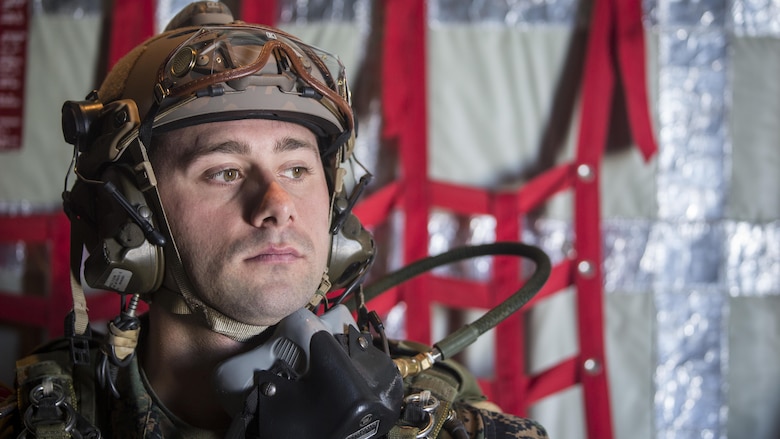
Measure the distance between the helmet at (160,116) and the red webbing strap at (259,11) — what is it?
38.2 inches

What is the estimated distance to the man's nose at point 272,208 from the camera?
4.92 feet

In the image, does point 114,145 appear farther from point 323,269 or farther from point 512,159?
point 512,159

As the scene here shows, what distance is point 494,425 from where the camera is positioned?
164 cm

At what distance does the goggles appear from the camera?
151 cm

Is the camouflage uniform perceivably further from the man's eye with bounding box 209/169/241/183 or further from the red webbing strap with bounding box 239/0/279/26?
the red webbing strap with bounding box 239/0/279/26

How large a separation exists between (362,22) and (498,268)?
3.12 feet

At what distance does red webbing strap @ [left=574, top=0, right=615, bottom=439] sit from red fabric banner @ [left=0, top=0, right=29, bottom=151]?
73.8 inches

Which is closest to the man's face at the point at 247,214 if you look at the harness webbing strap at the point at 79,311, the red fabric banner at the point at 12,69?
the harness webbing strap at the point at 79,311

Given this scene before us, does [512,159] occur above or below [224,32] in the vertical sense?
below

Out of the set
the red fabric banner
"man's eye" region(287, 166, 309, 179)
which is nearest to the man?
"man's eye" region(287, 166, 309, 179)

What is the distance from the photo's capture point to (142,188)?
1.54 metres

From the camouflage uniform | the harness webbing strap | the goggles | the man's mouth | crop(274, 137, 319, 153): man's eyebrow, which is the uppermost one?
the goggles

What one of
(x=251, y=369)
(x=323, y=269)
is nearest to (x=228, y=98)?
(x=323, y=269)

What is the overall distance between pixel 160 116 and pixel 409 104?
4.08 ft
